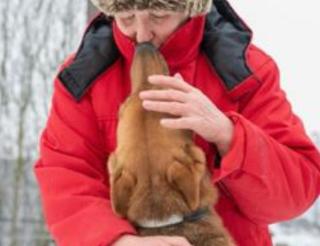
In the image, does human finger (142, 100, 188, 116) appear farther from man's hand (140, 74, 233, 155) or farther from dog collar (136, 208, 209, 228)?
dog collar (136, 208, 209, 228)

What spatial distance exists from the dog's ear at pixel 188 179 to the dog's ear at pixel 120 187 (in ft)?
0.34

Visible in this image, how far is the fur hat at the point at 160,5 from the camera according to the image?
2453mm

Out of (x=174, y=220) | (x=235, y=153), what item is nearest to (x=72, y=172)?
(x=174, y=220)

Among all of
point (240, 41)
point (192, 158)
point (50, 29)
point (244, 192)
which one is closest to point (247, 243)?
point (244, 192)

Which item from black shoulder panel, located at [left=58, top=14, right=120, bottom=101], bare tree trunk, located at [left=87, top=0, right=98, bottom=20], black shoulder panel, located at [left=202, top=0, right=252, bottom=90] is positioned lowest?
bare tree trunk, located at [left=87, top=0, right=98, bottom=20]

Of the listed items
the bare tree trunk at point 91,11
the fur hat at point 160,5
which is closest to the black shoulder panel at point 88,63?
the fur hat at point 160,5

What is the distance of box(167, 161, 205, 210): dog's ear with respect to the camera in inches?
90.7

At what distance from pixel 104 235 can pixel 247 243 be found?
1.50 feet

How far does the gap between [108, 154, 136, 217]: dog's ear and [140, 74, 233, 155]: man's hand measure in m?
0.17

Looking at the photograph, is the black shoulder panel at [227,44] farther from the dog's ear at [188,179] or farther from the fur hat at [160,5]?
the dog's ear at [188,179]

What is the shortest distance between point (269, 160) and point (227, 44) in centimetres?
40

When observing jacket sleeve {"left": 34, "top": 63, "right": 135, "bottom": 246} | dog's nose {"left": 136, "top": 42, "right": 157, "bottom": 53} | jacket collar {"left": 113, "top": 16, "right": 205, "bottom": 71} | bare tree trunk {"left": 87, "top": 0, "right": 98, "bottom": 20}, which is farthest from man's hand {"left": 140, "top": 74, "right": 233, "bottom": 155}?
bare tree trunk {"left": 87, "top": 0, "right": 98, "bottom": 20}

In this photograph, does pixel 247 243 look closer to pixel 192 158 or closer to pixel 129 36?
pixel 192 158

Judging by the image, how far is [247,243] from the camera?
8.64ft
